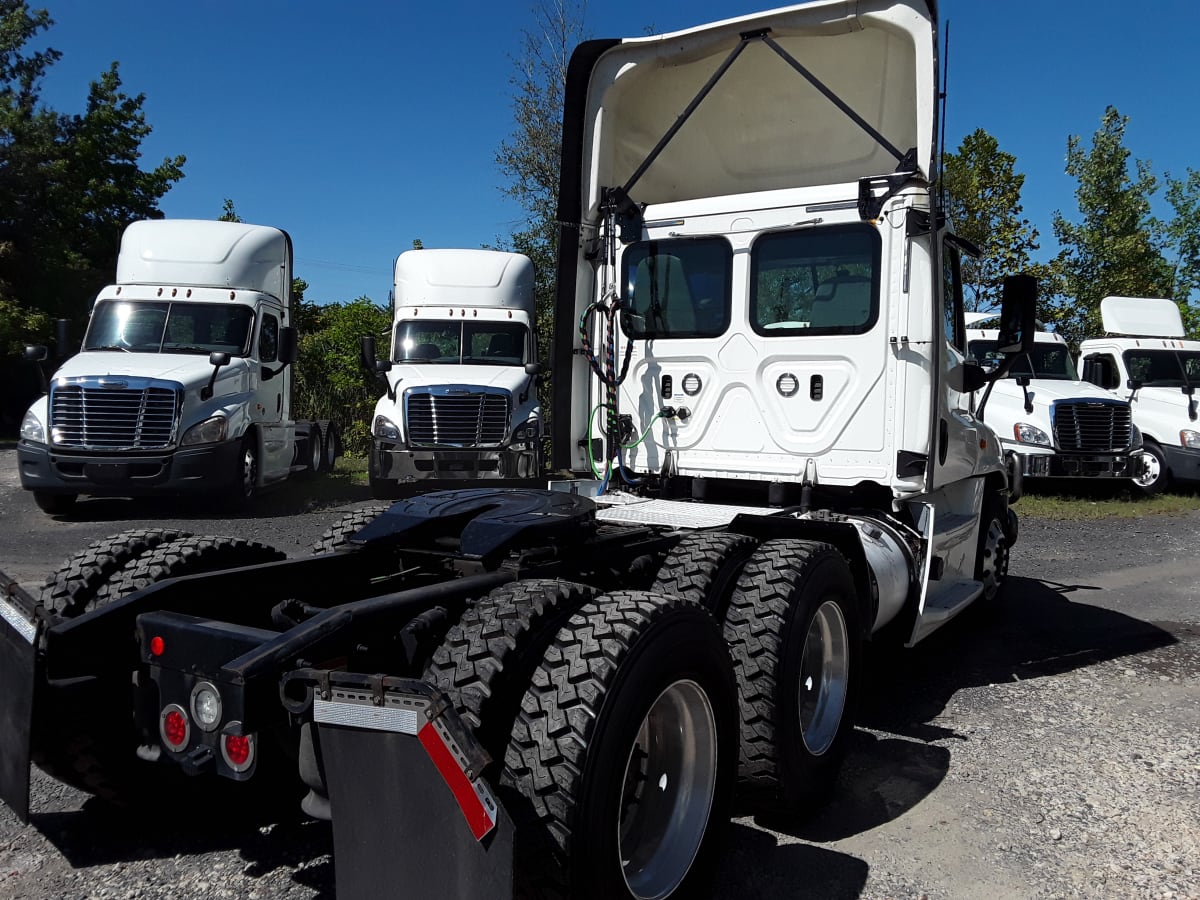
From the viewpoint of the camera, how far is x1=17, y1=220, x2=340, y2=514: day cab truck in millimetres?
11102

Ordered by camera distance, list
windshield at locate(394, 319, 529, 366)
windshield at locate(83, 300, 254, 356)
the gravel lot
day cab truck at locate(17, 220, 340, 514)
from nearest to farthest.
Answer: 1. the gravel lot
2. day cab truck at locate(17, 220, 340, 514)
3. windshield at locate(83, 300, 254, 356)
4. windshield at locate(394, 319, 529, 366)

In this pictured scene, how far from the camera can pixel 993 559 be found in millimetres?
6945

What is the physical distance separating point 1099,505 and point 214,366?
12582mm

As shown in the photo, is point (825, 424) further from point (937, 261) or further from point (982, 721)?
point (982, 721)

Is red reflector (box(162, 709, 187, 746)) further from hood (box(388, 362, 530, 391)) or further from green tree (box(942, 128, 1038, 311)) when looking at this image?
green tree (box(942, 128, 1038, 311))

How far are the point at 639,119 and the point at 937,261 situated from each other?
2.16m

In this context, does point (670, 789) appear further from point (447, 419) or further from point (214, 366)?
point (447, 419)

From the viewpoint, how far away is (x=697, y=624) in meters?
2.80

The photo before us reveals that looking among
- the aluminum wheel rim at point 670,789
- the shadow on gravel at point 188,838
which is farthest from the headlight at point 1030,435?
the shadow on gravel at point 188,838

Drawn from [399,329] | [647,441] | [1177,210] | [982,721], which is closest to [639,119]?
[647,441]

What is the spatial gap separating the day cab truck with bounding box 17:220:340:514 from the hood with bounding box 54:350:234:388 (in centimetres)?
2

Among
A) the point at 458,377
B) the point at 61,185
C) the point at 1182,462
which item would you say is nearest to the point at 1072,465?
the point at 1182,462

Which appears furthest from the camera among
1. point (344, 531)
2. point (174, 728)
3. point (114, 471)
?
point (114, 471)

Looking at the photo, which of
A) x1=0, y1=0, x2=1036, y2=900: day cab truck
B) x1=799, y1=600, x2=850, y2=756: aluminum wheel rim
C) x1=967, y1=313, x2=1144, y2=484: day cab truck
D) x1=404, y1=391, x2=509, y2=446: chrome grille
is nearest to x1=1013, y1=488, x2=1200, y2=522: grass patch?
x1=967, y1=313, x2=1144, y2=484: day cab truck
